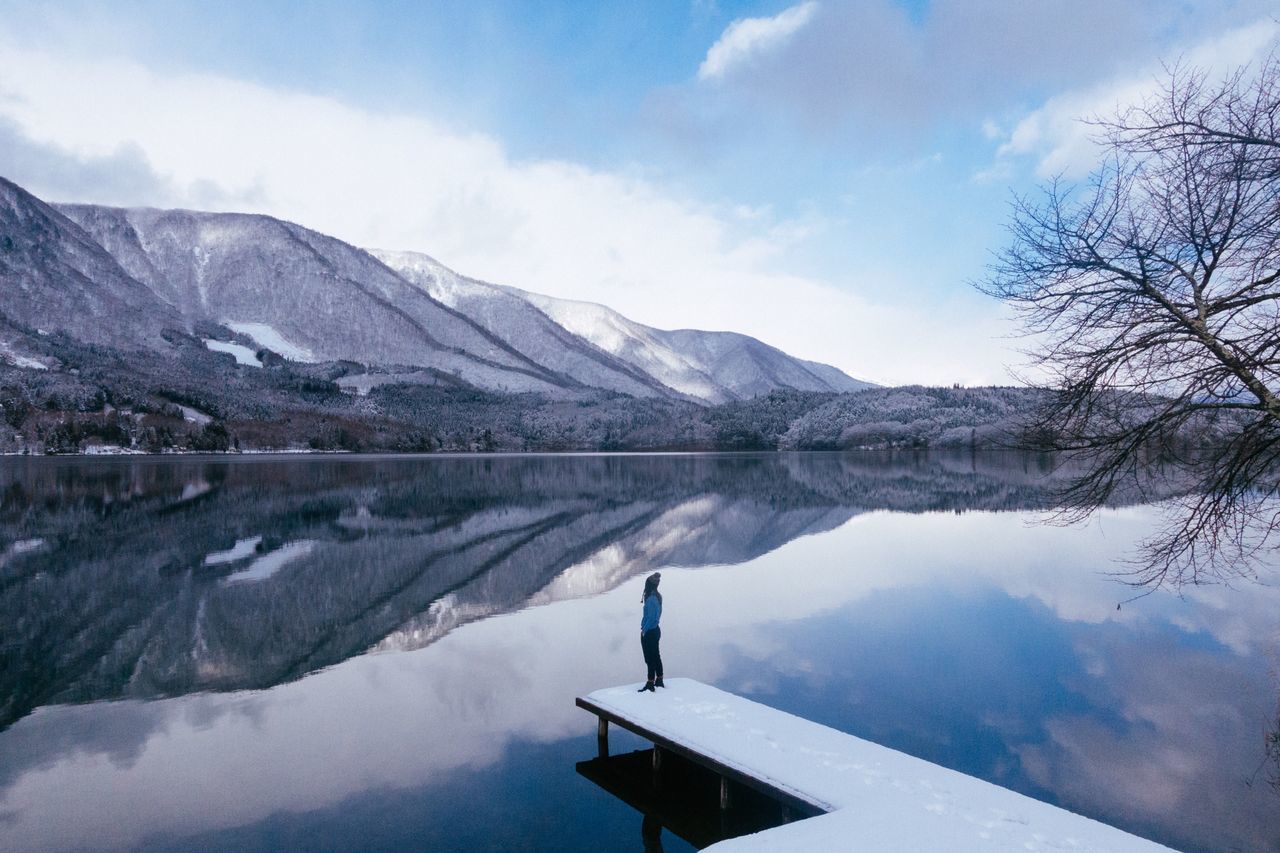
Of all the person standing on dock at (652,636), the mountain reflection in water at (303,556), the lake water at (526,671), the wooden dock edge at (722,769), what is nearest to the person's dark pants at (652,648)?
the person standing on dock at (652,636)

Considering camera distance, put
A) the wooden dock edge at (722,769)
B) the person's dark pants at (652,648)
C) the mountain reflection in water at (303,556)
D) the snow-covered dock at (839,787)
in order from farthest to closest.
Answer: the mountain reflection in water at (303,556) → the person's dark pants at (652,648) → the wooden dock edge at (722,769) → the snow-covered dock at (839,787)

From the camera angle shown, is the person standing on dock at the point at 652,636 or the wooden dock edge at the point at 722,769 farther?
the person standing on dock at the point at 652,636

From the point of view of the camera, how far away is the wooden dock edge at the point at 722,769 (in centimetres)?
906

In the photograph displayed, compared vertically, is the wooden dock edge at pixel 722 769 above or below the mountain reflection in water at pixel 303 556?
above

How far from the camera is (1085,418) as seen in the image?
11.0 meters

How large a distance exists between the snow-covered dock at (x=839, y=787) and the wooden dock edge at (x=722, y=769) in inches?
0.5

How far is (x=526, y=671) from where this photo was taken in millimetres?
16906

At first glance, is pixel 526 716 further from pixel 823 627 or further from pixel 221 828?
pixel 823 627

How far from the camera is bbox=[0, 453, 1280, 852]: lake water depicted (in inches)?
416

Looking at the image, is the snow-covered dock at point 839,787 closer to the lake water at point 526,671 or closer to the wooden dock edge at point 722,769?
the wooden dock edge at point 722,769

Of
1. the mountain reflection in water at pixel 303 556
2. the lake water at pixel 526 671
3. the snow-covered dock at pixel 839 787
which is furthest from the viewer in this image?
the mountain reflection in water at pixel 303 556

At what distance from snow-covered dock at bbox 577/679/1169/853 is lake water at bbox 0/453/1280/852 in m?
1.03

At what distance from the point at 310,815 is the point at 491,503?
142 feet

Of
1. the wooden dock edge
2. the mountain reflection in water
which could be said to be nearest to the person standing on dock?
the wooden dock edge
